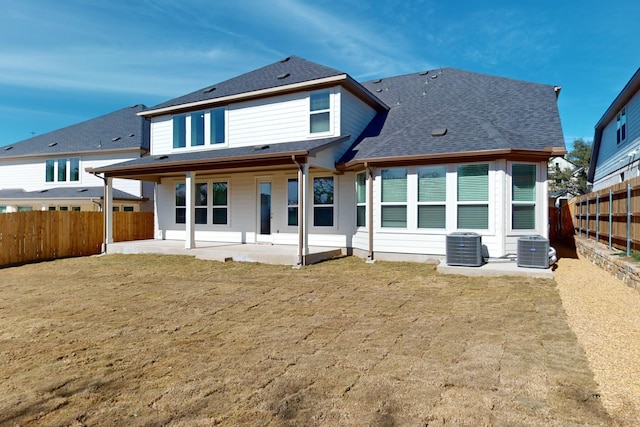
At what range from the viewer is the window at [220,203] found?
13484mm

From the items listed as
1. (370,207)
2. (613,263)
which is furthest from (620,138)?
(370,207)

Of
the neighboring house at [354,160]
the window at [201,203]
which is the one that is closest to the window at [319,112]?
the neighboring house at [354,160]

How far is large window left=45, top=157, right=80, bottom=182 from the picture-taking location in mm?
20828

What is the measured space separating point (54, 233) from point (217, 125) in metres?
6.61

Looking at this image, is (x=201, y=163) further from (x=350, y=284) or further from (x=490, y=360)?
(x=490, y=360)

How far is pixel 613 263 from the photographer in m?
7.60

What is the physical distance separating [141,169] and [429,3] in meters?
11.7

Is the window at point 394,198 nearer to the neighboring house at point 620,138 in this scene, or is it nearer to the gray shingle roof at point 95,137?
the neighboring house at point 620,138

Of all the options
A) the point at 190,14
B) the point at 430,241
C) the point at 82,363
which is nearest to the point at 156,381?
the point at 82,363

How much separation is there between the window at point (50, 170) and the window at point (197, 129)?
43.3 ft

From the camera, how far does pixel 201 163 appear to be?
11188 millimetres

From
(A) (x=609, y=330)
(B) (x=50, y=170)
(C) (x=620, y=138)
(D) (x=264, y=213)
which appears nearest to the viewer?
(A) (x=609, y=330)

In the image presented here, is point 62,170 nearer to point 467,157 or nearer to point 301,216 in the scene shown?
point 301,216

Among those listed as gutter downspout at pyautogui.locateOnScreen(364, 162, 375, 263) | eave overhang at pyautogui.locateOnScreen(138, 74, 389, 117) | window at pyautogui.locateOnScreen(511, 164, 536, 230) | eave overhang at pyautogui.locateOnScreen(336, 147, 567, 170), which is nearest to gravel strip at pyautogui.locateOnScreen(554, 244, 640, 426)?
window at pyautogui.locateOnScreen(511, 164, 536, 230)
